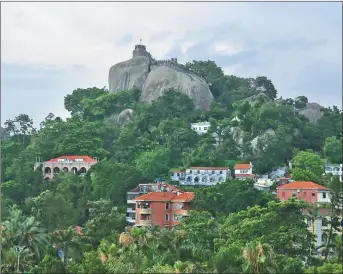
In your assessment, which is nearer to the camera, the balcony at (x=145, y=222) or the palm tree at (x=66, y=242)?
the palm tree at (x=66, y=242)

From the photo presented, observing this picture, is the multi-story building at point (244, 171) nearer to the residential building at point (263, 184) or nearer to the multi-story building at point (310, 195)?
the residential building at point (263, 184)

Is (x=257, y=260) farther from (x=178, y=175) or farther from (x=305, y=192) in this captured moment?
(x=178, y=175)

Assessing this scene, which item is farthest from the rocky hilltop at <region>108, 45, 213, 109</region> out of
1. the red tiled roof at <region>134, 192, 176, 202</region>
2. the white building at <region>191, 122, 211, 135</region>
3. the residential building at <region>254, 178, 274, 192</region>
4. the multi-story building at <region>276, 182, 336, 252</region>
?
the multi-story building at <region>276, 182, 336, 252</region>

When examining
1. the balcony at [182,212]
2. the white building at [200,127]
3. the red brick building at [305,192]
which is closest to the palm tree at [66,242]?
the balcony at [182,212]

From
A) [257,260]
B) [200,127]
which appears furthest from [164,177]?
[257,260]

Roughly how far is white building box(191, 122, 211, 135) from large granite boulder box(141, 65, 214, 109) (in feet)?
14.1

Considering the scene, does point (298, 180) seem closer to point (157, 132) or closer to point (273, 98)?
point (157, 132)

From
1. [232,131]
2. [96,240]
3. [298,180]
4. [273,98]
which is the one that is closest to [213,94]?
[273,98]

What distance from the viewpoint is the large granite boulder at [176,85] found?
5119 centimetres

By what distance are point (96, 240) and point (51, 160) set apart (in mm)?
14537

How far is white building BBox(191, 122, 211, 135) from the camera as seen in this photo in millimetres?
45750

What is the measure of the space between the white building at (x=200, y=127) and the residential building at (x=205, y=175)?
581 centimetres

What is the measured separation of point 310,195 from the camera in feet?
110

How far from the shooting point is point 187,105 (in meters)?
49.1
